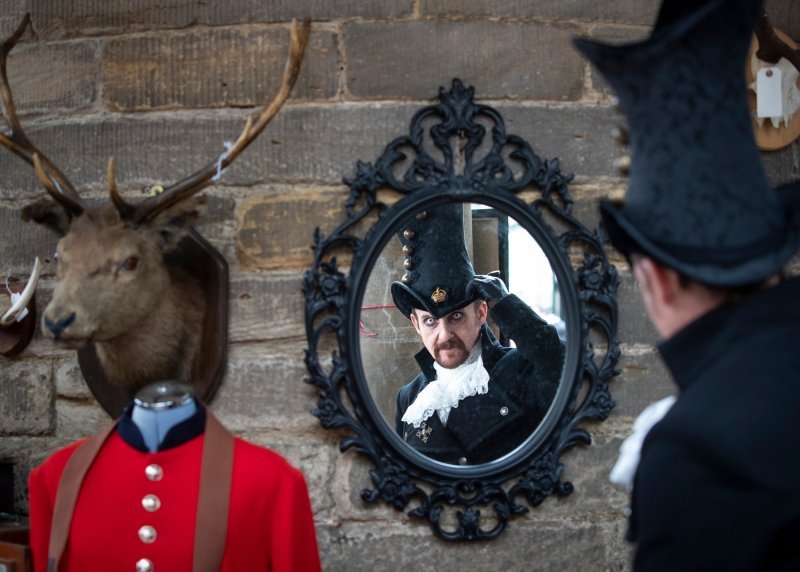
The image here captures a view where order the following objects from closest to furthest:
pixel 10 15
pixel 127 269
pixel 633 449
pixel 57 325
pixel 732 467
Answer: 1. pixel 732 467
2. pixel 633 449
3. pixel 57 325
4. pixel 127 269
5. pixel 10 15

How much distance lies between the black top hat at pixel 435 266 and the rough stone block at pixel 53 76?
1065mm

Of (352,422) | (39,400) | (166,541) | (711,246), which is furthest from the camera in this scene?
(39,400)

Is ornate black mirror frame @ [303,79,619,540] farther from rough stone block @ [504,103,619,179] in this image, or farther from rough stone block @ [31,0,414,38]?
rough stone block @ [31,0,414,38]

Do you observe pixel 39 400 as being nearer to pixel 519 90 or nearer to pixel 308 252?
pixel 308 252

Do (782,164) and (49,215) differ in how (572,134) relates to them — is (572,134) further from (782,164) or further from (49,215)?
(49,215)

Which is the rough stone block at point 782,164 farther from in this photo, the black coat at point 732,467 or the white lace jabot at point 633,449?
the black coat at point 732,467

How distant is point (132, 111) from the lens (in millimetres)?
2701

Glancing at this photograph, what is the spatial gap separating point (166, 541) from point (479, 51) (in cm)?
160

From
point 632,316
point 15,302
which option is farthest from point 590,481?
point 15,302

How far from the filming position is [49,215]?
2416 millimetres

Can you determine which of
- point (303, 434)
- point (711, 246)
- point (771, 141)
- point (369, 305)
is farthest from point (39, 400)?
point (771, 141)

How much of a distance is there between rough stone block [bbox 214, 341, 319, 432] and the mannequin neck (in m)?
0.52

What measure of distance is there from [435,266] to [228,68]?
84 cm

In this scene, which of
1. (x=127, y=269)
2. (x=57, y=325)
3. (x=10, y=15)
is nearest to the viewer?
(x=57, y=325)
